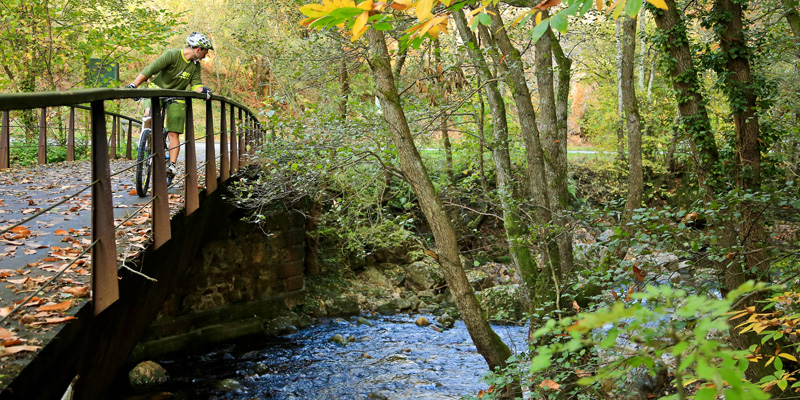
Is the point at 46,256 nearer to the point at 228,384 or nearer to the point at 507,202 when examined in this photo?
the point at 228,384

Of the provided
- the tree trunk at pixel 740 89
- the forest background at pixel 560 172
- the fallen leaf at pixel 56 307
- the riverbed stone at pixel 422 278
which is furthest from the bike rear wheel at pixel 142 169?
the riverbed stone at pixel 422 278

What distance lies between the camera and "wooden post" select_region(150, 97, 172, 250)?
4512mm

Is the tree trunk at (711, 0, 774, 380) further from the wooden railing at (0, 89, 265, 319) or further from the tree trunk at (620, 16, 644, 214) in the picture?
the wooden railing at (0, 89, 265, 319)

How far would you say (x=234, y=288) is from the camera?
11180 mm

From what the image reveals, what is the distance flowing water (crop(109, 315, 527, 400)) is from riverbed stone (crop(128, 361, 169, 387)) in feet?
0.59

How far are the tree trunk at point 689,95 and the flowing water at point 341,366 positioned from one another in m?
3.34

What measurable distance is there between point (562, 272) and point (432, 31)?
6664 millimetres

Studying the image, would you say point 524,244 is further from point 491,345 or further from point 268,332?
point 268,332

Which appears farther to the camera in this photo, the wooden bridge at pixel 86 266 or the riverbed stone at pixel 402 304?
the riverbed stone at pixel 402 304

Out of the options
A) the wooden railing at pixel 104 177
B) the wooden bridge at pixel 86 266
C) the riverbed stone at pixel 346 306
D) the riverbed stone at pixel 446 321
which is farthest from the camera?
the riverbed stone at pixel 346 306

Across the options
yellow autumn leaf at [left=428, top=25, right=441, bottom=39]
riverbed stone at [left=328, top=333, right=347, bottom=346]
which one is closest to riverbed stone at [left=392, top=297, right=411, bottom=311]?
riverbed stone at [left=328, top=333, right=347, bottom=346]

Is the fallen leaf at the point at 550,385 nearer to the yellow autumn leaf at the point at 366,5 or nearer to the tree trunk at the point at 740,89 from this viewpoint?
the yellow autumn leaf at the point at 366,5

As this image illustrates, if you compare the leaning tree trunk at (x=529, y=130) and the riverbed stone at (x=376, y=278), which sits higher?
the leaning tree trunk at (x=529, y=130)

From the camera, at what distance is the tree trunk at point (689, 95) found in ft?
24.6
